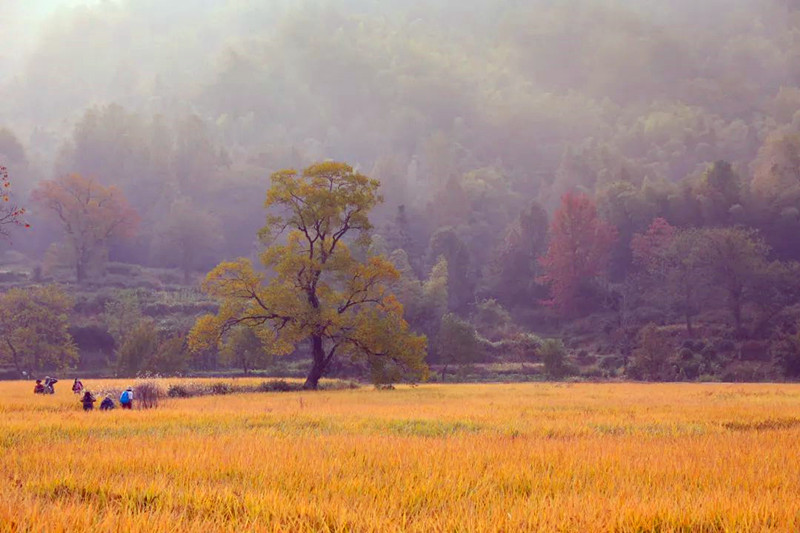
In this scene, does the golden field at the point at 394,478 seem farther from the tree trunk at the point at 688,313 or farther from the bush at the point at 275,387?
the tree trunk at the point at 688,313

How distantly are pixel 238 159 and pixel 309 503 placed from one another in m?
138

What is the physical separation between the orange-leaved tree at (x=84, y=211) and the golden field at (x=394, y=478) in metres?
81.9

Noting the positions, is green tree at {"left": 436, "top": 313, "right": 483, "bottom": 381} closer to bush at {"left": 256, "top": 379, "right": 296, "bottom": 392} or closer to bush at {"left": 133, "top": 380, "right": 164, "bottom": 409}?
bush at {"left": 256, "top": 379, "right": 296, "bottom": 392}

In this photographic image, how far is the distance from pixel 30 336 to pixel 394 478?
59492mm

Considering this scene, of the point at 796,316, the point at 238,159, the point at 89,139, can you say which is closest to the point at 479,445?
the point at 796,316

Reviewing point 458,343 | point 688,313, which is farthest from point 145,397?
point 688,313

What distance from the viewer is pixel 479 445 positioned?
33.6 feet

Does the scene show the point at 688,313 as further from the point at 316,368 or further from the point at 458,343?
the point at 316,368

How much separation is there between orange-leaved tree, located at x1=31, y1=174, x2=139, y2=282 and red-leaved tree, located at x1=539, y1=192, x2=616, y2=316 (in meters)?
62.7

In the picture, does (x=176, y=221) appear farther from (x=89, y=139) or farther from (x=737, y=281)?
(x=737, y=281)

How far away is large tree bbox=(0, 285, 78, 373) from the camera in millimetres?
55750

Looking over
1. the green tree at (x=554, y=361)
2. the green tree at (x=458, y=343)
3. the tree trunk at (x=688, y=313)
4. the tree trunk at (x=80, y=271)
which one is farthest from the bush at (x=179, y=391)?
the tree trunk at (x=80, y=271)

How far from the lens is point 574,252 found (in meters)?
87.1

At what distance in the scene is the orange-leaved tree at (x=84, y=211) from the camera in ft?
279
